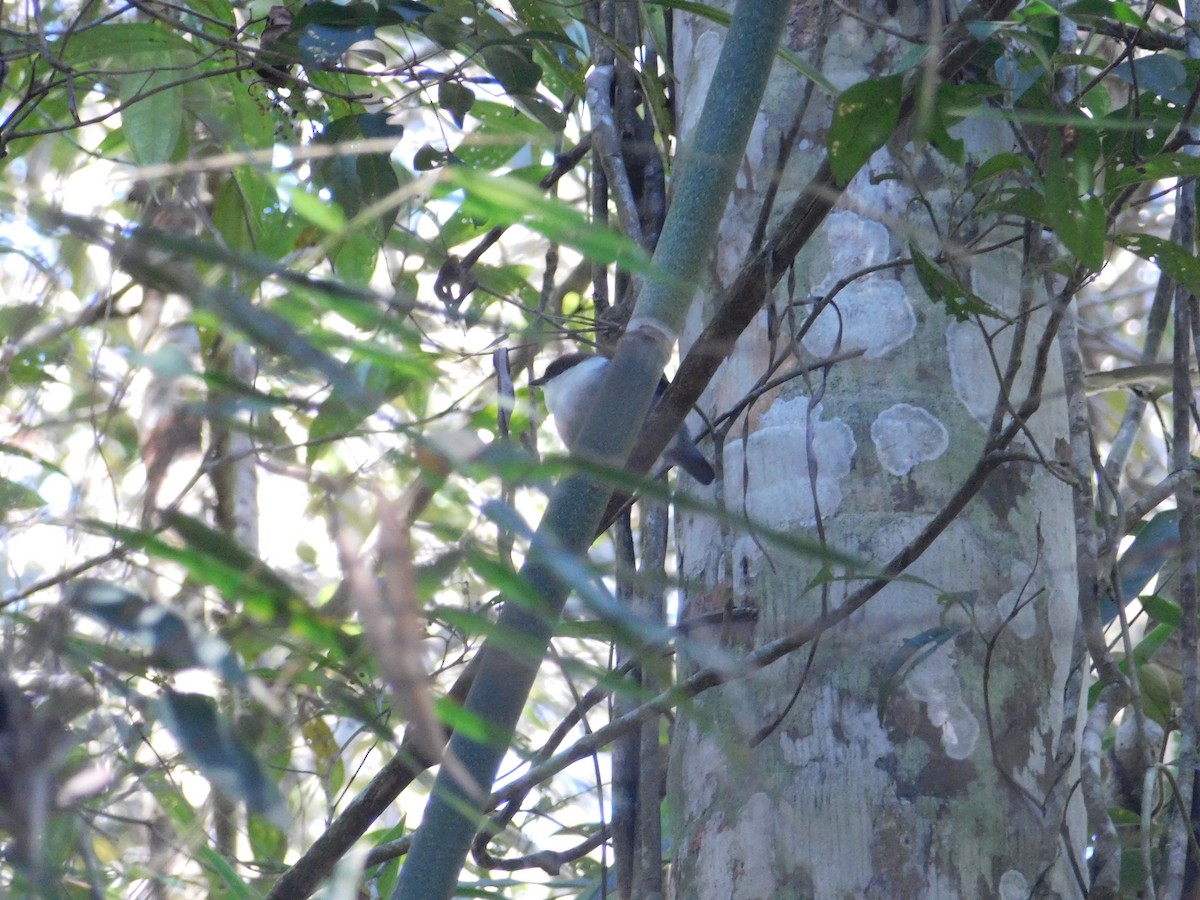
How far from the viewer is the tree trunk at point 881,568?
1.52 metres

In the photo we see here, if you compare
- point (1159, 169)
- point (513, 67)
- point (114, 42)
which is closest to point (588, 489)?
point (1159, 169)

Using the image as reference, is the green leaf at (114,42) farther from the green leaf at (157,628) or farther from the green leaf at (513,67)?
the green leaf at (157,628)

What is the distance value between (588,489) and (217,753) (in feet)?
1.05

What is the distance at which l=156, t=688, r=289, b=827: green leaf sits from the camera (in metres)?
0.60

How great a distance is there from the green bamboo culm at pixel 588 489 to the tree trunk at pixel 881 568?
1.61 ft

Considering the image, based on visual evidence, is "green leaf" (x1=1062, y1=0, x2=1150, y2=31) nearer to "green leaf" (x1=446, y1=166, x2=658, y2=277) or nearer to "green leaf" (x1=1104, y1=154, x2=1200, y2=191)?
"green leaf" (x1=1104, y1=154, x2=1200, y2=191)

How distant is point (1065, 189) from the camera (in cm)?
136

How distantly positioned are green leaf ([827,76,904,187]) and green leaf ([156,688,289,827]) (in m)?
0.90

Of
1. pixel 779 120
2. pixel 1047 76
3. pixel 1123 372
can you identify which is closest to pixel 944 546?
pixel 1047 76

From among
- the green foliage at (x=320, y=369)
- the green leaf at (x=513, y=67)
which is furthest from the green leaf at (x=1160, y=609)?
the green leaf at (x=513, y=67)

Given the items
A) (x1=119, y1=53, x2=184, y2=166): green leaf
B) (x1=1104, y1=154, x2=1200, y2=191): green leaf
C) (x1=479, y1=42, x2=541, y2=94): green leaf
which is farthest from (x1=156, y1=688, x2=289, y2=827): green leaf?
(x1=119, y1=53, x2=184, y2=166): green leaf

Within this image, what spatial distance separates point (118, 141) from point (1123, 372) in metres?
2.19

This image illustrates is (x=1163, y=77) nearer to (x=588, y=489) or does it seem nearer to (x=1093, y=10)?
(x=1093, y=10)

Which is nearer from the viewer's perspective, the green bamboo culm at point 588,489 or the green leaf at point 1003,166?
the green bamboo culm at point 588,489
